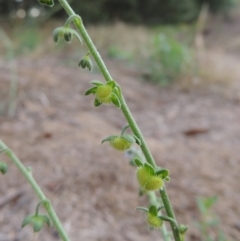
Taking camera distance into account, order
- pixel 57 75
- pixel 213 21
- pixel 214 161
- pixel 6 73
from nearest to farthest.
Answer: pixel 214 161
pixel 6 73
pixel 57 75
pixel 213 21

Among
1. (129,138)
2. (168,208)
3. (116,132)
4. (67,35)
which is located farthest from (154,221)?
(116,132)

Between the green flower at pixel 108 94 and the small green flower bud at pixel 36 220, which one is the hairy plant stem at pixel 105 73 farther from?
the small green flower bud at pixel 36 220

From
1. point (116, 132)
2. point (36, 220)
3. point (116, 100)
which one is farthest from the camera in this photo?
point (116, 132)

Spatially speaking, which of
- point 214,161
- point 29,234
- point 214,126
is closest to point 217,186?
point 214,161

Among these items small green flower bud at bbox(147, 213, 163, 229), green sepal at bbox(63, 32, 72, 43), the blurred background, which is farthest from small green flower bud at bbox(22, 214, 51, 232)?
the blurred background

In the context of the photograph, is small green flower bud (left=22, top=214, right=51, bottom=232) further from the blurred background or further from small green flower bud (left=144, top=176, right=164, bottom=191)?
the blurred background

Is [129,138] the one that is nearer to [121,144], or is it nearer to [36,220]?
[121,144]

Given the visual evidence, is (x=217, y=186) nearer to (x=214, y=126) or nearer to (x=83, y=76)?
(x=214, y=126)

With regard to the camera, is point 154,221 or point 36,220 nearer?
point 154,221
